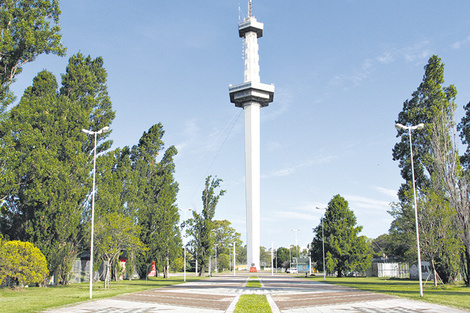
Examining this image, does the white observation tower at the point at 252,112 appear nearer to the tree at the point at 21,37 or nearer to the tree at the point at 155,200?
the tree at the point at 155,200

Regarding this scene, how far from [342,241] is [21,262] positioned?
39632 mm

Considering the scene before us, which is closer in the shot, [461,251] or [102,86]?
[461,251]

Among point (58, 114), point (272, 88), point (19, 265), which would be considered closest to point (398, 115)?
point (58, 114)

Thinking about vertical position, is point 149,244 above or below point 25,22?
below

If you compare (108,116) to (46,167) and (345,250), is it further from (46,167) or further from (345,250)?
(345,250)

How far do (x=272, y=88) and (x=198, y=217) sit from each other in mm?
40991

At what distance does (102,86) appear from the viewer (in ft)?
123

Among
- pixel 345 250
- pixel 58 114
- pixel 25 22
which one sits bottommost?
pixel 345 250

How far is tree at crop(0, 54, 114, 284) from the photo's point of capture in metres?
28.9

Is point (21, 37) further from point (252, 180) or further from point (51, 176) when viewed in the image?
point (252, 180)

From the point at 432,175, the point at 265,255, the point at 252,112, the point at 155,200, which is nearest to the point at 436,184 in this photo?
the point at 432,175

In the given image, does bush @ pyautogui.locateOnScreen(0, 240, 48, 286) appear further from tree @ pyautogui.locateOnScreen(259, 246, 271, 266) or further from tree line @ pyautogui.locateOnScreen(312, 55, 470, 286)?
tree @ pyautogui.locateOnScreen(259, 246, 271, 266)

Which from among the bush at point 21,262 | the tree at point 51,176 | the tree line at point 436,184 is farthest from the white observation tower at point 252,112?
the bush at point 21,262

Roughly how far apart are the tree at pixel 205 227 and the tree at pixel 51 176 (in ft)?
69.2
